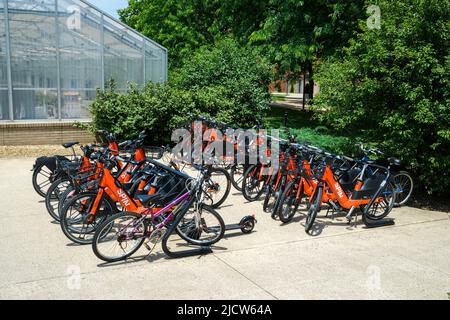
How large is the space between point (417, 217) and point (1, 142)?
30.7 feet

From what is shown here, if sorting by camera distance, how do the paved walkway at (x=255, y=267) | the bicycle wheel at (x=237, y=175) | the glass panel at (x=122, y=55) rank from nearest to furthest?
the paved walkway at (x=255, y=267)
the bicycle wheel at (x=237, y=175)
the glass panel at (x=122, y=55)

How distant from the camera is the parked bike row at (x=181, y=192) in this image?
4.95 m

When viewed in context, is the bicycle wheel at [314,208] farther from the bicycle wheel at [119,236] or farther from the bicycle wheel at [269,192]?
the bicycle wheel at [119,236]

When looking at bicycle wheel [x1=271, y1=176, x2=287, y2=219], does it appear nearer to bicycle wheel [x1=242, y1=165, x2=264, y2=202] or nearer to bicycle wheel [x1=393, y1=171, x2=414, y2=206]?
bicycle wheel [x1=242, y1=165, x2=264, y2=202]

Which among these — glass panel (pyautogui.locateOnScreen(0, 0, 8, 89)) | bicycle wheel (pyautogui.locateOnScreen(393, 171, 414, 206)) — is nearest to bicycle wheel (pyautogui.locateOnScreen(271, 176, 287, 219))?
bicycle wheel (pyautogui.locateOnScreen(393, 171, 414, 206))

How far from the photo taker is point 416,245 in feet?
18.3

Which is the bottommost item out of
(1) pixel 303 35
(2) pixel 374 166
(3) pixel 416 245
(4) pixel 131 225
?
(3) pixel 416 245

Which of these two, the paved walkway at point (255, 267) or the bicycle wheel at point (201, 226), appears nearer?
the paved walkway at point (255, 267)

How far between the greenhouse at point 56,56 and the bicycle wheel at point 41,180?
4.87 m

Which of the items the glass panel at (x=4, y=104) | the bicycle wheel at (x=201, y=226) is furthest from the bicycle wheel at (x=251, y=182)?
the glass panel at (x=4, y=104)

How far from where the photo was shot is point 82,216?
5352 millimetres

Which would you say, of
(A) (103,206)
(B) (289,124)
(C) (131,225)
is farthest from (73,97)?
(C) (131,225)

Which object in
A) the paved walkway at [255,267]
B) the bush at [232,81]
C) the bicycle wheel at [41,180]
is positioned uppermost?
the bush at [232,81]

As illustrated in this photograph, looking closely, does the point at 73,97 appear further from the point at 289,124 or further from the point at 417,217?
the point at 417,217
